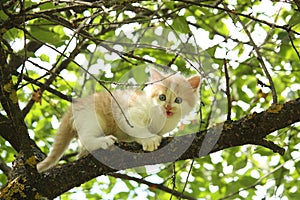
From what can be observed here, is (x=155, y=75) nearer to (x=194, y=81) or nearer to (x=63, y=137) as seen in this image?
(x=194, y=81)

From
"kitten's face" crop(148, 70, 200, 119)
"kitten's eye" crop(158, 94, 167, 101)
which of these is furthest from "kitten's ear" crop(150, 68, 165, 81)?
"kitten's eye" crop(158, 94, 167, 101)

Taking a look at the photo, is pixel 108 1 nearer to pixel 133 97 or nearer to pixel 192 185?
pixel 133 97

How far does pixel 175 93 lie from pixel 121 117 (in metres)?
0.48

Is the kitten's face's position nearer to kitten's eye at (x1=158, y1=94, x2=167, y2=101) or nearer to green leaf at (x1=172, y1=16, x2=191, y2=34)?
kitten's eye at (x1=158, y1=94, x2=167, y2=101)

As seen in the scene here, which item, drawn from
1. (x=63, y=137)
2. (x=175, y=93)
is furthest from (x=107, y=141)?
(x=175, y=93)

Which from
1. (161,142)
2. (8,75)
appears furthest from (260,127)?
(8,75)

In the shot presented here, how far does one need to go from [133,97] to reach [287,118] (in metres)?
1.30

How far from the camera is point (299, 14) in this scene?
2.88 meters

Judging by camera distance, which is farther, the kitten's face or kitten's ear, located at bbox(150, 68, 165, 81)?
kitten's ear, located at bbox(150, 68, 165, 81)

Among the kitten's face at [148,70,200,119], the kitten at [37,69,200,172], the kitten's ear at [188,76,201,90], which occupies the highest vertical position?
the kitten's ear at [188,76,201,90]

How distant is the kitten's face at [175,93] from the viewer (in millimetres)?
3525

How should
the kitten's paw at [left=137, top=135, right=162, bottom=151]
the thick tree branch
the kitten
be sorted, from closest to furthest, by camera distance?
the thick tree branch, the kitten's paw at [left=137, top=135, right=162, bottom=151], the kitten

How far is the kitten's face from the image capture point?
11.6 ft

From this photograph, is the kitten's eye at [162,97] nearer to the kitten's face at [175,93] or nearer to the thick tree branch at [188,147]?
the kitten's face at [175,93]
